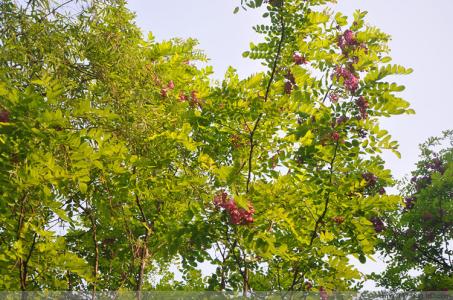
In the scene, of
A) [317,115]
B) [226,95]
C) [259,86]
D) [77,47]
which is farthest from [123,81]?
[317,115]

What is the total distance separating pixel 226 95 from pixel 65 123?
2.18 m

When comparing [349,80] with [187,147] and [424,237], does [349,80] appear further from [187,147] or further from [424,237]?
[424,237]

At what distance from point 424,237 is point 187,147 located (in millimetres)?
8705

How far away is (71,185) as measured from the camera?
618cm

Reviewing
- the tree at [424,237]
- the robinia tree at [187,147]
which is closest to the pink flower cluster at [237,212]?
the robinia tree at [187,147]

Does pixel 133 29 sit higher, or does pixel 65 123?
pixel 133 29

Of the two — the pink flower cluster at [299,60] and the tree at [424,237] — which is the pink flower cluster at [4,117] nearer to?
the pink flower cluster at [299,60]

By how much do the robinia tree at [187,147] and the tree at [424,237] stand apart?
6.59 metres

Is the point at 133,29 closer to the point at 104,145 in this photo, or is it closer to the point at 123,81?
the point at 123,81

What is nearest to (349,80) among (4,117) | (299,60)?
(299,60)

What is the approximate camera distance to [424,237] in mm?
13109

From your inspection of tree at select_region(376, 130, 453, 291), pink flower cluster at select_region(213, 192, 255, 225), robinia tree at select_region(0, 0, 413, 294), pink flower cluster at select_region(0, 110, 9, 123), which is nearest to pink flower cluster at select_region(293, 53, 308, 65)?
robinia tree at select_region(0, 0, 413, 294)

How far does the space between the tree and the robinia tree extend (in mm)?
6595

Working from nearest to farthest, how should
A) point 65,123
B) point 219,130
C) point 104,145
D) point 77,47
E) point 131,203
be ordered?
point 65,123, point 104,145, point 77,47, point 219,130, point 131,203
